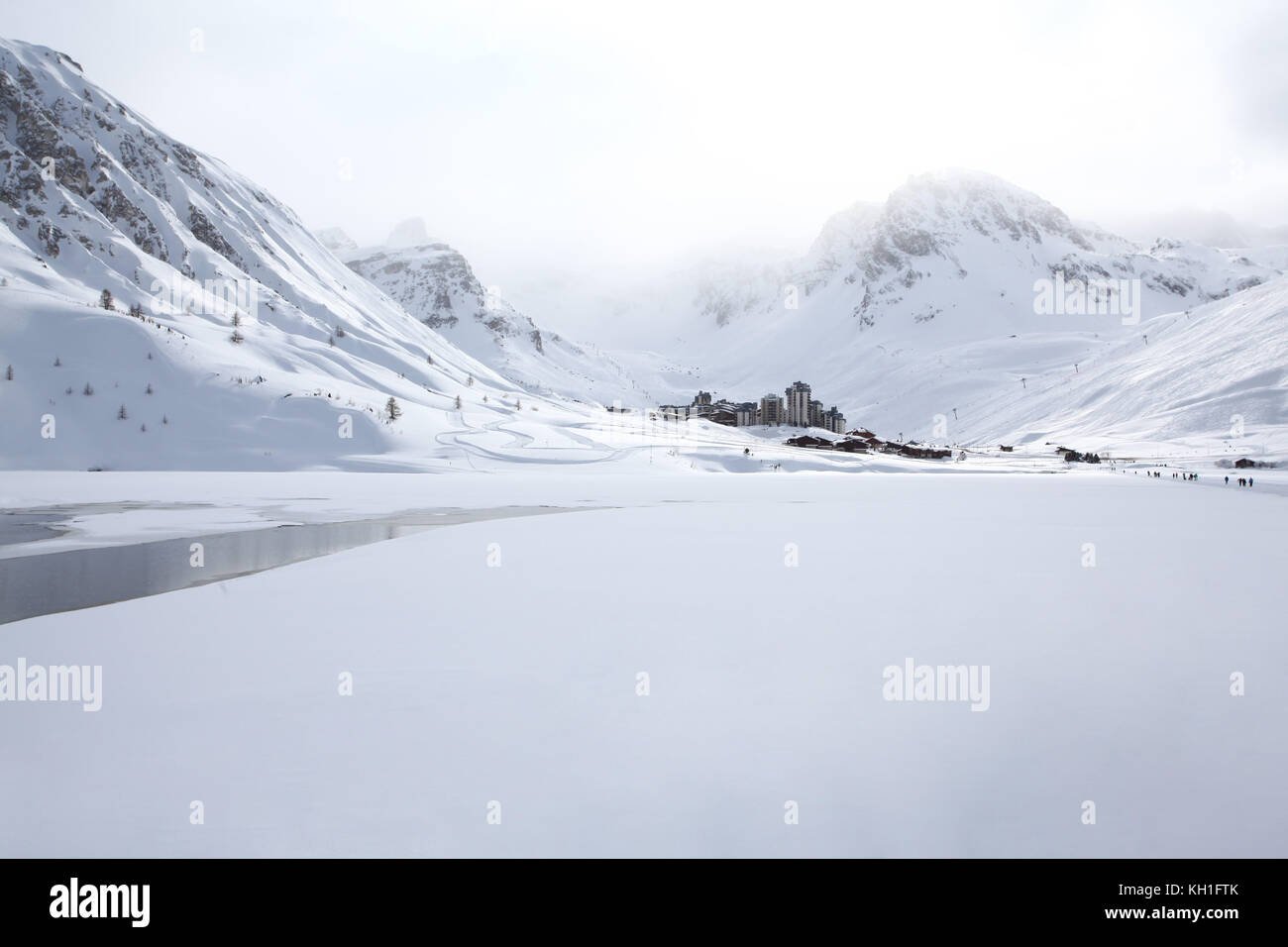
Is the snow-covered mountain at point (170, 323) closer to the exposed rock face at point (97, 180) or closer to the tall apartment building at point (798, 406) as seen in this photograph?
the exposed rock face at point (97, 180)

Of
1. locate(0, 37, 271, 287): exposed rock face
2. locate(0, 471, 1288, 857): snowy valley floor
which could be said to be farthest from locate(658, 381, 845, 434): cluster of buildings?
locate(0, 471, 1288, 857): snowy valley floor

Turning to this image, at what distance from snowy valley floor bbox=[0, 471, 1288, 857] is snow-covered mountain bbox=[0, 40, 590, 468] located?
2180 inches

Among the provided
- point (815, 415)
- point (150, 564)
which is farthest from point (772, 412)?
point (150, 564)

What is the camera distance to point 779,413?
186 meters

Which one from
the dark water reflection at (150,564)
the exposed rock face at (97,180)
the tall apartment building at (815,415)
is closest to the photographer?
the dark water reflection at (150,564)

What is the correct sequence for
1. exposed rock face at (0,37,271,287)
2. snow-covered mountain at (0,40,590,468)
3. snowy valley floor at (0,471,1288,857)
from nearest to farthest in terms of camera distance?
snowy valley floor at (0,471,1288,857) → snow-covered mountain at (0,40,590,468) → exposed rock face at (0,37,271,287)

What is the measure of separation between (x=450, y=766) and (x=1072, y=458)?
401 feet

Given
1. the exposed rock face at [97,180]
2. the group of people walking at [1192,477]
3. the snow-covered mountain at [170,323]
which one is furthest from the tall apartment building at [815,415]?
the exposed rock face at [97,180]

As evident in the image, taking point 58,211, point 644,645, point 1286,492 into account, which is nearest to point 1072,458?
point 1286,492

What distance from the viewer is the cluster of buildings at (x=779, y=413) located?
186 meters

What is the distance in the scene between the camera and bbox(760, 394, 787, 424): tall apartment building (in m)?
186

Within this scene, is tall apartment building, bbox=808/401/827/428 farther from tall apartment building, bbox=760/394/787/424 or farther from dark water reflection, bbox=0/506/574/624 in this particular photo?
dark water reflection, bbox=0/506/574/624
